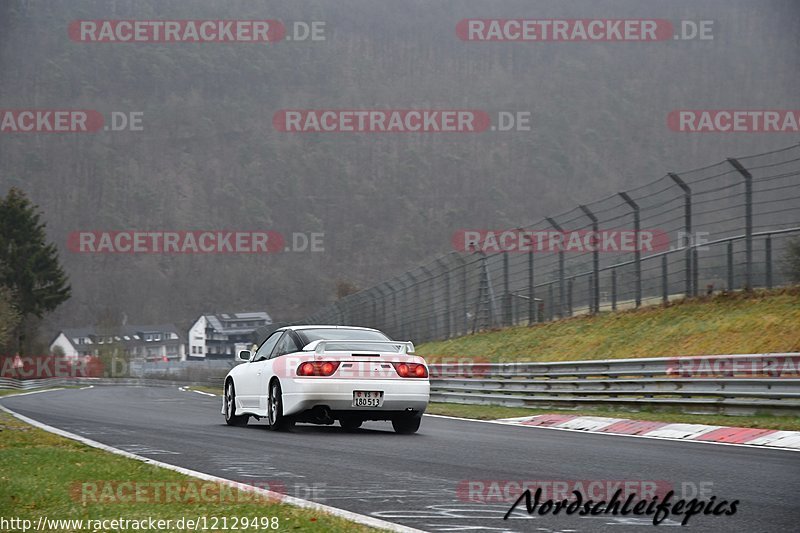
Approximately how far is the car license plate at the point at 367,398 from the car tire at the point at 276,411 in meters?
0.98

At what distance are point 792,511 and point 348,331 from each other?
27.6 feet

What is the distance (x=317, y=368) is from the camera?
13.1 m

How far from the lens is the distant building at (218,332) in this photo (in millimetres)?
162750

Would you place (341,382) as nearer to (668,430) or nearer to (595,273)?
(668,430)

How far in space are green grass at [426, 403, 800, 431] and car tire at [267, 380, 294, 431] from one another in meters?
4.81

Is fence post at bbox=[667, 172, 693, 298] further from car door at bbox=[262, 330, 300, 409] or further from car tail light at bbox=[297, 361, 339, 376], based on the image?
car tail light at bbox=[297, 361, 339, 376]

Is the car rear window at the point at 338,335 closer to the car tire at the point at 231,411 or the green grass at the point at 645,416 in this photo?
the car tire at the point at 231,411

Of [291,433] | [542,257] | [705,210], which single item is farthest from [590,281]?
[291,433]

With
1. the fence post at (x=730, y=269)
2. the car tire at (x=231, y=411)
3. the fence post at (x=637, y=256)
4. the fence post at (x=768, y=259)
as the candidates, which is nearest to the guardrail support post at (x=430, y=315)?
the fence post at (x=637, y=256)

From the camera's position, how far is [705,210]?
20969 millimetres

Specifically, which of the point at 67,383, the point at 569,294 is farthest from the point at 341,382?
the point at 67,383

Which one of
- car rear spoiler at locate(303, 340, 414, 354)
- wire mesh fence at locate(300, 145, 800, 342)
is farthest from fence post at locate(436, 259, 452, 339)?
car rear spoiler at locate(303, 340, 414, 354)

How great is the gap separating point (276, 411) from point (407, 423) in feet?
5.30

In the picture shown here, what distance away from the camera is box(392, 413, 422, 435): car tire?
13.7 metres
